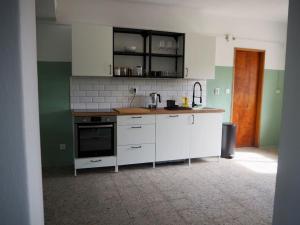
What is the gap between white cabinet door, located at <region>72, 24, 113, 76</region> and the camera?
3.51 m

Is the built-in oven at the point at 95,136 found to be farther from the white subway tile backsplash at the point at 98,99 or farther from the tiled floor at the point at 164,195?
the white subway tile backsplash at the point at 98,99

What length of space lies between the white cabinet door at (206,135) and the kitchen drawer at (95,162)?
135 centimetres

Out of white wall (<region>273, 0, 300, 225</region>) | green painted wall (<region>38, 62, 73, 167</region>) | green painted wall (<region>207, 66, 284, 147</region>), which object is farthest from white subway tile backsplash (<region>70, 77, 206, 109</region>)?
white wall (<region>273, 0, 300, 225</region>)

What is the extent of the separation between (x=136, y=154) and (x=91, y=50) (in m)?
1.71

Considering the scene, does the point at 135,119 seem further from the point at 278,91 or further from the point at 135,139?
the point at 278,91

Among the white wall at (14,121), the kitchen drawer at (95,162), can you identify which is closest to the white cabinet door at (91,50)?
the kitchen drawer at (95,162)

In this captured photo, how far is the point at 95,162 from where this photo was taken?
3525 mm

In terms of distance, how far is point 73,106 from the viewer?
3920 millimetres

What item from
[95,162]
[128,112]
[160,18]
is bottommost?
[95,162]

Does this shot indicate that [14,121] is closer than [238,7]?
Yes

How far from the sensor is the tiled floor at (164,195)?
239 centimetres

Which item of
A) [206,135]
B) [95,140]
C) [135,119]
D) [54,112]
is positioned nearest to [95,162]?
[95,140]

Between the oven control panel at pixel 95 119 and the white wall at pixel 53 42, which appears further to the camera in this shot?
the white wall at pixel 53 42

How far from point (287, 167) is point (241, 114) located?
4332 mm
